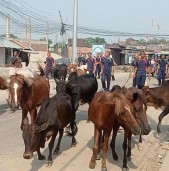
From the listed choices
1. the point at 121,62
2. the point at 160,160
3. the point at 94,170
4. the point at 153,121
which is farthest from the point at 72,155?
the point at 121,62

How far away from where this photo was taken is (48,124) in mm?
6070

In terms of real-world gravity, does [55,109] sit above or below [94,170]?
above

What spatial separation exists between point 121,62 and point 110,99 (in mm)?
50352

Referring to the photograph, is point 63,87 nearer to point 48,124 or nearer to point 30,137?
point 48,124

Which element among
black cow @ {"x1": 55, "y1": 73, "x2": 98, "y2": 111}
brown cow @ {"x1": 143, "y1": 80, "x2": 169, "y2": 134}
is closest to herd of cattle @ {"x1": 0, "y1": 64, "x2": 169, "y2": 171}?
black cow @ {"x1": 55, "y1": 73, "x2": 98, "y2": 111}

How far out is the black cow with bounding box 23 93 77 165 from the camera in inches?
221

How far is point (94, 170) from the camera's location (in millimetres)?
6410

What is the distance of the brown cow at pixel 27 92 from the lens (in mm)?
7305

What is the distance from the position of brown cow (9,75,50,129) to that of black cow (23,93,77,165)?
2.87 ft

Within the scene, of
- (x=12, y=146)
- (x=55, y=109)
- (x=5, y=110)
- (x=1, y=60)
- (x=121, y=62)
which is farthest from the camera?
(x=121, y=62)

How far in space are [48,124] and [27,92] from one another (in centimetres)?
195

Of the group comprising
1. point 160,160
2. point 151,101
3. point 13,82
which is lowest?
point 160,160

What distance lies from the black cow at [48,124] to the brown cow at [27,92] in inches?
34.4

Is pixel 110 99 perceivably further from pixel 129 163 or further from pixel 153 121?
pixel 153 121
